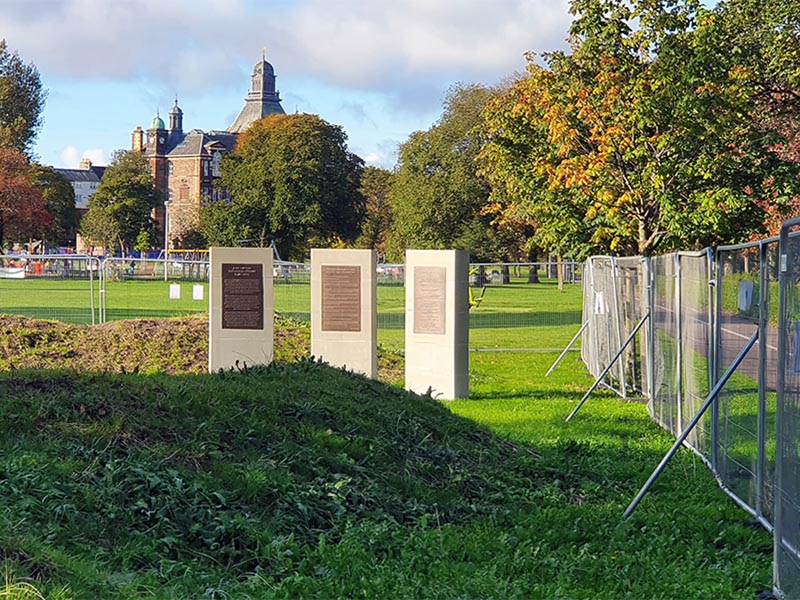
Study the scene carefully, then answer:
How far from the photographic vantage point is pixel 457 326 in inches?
656

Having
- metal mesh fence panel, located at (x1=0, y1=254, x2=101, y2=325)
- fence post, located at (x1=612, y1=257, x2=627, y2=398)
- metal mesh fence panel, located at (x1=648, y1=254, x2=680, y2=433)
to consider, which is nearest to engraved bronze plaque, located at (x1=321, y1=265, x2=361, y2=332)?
fence post, located at (x1=612, y1=257, x2=627, y2=398)

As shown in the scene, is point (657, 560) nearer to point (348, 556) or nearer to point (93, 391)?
point (348, 556)

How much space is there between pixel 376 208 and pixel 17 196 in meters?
41.6

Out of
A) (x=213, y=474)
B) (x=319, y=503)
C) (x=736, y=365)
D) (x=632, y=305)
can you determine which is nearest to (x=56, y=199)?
(x=632, y=305)

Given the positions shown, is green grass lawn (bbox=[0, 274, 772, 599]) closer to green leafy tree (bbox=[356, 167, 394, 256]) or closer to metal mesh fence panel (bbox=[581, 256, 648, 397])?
metal mesh fence panel (bbox=[581, 256, 648, 397])

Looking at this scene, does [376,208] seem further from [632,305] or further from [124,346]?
[632,305]

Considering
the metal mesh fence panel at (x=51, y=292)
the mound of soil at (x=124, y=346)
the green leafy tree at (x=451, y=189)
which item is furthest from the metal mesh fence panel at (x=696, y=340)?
the green leafy tree at (x=451, y=189)

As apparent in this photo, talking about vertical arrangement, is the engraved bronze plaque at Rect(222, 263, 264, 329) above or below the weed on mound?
above

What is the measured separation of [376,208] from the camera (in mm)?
106938

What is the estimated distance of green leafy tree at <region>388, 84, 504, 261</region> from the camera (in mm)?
67125

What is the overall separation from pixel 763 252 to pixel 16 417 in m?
5.32

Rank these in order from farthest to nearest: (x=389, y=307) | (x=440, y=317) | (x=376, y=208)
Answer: (x=376, y=208)
(x=389, y=307)
(x=440, y=317)

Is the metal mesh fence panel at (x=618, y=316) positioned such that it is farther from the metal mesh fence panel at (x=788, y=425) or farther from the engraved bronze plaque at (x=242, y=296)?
the metal mesh fence panel at (x=788, y=425)

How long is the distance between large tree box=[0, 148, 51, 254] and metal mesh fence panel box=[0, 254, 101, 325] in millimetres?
34600
